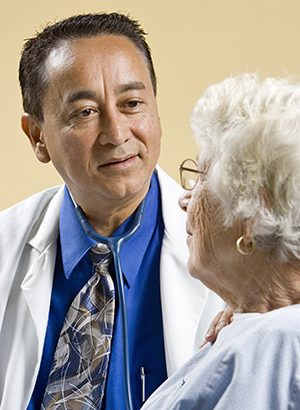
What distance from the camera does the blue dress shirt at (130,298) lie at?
3.81ft

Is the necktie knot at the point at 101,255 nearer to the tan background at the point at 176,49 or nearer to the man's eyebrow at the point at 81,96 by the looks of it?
the man's eyebrow at the point at 81,96

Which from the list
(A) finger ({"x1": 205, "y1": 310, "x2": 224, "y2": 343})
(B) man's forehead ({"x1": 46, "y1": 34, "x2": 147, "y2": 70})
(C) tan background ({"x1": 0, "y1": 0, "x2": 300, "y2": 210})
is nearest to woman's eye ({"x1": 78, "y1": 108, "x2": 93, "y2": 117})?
(B) man's forehead ({"x1": 46, "y1": 34, "x2": 147, "y2": 70})

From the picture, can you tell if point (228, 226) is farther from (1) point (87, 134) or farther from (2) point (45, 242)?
(2) point (45, 242)

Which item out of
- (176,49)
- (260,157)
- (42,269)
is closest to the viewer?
(260,157)

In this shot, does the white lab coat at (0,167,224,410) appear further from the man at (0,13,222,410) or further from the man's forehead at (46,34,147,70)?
the man's forehead at (46,34,147,70)

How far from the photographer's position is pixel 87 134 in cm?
117

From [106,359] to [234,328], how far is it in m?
0.47

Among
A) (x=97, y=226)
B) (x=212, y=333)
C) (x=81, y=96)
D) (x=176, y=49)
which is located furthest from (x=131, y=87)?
(x=176, y=49)

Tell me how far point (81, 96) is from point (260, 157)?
0.58m

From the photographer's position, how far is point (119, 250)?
121cm

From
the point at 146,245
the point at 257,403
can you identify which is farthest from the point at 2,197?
the point at 257,403

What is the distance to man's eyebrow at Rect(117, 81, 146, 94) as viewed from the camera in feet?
3.89

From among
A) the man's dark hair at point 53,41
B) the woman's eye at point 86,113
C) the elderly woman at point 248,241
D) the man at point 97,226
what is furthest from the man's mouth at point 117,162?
the elderly woman at point 248,241

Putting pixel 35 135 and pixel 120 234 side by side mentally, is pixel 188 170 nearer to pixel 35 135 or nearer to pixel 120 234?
pixel 120 234
